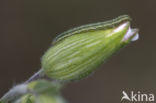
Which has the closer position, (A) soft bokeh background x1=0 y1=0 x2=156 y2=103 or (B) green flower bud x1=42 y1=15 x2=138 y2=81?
(B) green flower bud x1=42 y1=15 x2=138 y2=81

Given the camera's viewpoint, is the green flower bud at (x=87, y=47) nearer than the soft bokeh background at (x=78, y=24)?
Yes

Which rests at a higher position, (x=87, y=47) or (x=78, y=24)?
(x=78, y=24)

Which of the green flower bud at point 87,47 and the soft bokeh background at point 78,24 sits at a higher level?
the soft bokeh background at point 78,24

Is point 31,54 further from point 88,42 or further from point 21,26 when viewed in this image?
point 88,42

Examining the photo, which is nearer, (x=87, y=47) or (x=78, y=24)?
(x=87, y=47)
